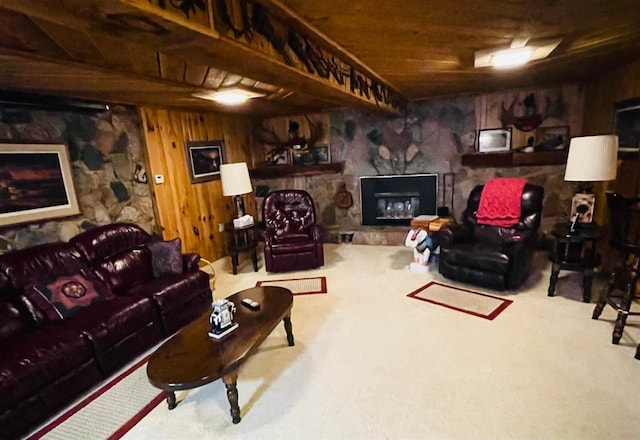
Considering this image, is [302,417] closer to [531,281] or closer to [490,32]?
[490,32]

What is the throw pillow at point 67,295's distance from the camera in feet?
7.88

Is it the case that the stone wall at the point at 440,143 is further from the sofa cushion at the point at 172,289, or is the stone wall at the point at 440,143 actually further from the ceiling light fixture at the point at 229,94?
the sofa cushion at the point at 172,289

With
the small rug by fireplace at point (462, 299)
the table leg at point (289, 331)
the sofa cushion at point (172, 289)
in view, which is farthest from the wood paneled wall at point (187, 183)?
the small rug by fireplace at point (462, 299)

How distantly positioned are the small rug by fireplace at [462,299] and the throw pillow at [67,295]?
2.83 metres

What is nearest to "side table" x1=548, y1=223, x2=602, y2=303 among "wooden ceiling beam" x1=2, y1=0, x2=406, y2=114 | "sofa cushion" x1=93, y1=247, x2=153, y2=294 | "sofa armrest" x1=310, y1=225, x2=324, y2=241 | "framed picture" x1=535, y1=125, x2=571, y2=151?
"framed picture" x1=535, y1=125, x2=571, y2=151

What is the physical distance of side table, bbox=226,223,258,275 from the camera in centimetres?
421

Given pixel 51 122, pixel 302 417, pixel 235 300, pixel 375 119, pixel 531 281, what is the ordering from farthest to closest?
pixel 375 119 < pixel 531 281 < pixel 51 122 < pixel 235 300 < pixel 302 417

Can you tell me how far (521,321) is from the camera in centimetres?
267

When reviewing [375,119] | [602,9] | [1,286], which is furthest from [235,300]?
[375,119]

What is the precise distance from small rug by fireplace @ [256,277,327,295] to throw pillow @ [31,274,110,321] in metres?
1.68

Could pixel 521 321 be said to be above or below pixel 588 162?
below

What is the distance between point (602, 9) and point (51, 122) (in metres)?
4.07

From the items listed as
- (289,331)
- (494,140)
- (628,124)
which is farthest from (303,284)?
(628,124)

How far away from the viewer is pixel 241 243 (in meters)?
4.34
